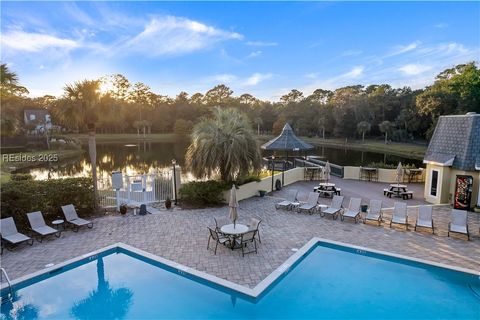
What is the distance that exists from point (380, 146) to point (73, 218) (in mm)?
47003

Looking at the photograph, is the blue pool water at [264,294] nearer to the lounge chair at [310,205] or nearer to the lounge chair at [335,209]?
the lounge chair at [335,209]

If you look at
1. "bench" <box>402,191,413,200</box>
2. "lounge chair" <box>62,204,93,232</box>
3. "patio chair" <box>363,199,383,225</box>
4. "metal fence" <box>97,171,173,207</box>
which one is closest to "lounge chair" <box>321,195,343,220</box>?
"patio chair" <box>363,199,383,225</box>

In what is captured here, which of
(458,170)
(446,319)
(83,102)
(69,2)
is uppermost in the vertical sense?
(69,2)

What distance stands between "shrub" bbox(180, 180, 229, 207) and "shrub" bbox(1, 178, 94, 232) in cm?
371

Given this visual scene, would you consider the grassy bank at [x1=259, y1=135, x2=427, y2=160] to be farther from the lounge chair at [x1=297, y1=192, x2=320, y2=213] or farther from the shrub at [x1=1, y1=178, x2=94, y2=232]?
the shrub at [x1=1, y1=178, x2=94, y2=232]

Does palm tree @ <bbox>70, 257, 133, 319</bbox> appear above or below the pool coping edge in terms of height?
below

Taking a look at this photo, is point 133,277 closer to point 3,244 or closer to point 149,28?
point 3,244

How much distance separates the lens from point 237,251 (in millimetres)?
8117

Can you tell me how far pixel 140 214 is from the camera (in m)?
11.3

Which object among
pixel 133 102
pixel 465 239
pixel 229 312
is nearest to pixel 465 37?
pixel 465 239

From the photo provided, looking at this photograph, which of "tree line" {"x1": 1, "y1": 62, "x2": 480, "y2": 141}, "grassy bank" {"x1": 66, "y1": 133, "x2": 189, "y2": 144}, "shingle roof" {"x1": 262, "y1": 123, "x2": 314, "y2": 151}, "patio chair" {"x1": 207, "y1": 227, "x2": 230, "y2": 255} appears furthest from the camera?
Answer: "grassy bank" {"x1": 66, "y1": 133, "x2": 189, "y2": 144}

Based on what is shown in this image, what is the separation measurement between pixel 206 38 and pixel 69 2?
295 inches

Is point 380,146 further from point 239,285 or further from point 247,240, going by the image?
point 239,285

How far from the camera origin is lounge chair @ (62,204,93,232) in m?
9.55
